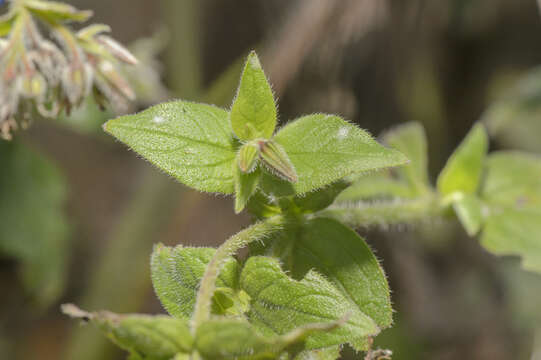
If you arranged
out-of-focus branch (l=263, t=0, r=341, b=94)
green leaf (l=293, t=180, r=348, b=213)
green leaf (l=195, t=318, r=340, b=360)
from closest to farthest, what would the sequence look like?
1. green leaf (l=195, t=318, r=340, b=360)
2. green leaf (l=293, t=180, r=348, b=213)
3. out-of-focus branch (l=263, t=0, r=341, b=94)

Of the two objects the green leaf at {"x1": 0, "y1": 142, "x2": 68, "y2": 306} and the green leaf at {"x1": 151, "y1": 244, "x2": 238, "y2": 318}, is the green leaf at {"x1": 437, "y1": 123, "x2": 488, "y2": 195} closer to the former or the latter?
the green leaf at {"x1": 151, "y1": 244, "x2": 238, "y2": 318}

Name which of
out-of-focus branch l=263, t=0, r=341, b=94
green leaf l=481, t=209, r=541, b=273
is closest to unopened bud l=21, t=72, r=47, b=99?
green leaf l=481, t=209, r=541, b=273

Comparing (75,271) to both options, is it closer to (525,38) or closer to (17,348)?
(17,348)

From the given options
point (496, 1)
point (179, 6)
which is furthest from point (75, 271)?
point (496, 1)

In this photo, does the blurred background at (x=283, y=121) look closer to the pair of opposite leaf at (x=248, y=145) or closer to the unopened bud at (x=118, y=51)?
the unopened bud at (x=118, y=51)

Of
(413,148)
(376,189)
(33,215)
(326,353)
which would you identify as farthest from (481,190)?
(33,215)

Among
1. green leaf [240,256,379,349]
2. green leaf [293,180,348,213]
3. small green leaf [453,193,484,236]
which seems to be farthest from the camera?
small green leaf [453,193,484,236]

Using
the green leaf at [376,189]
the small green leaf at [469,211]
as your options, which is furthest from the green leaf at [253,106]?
the small green leaf at [469,211]
